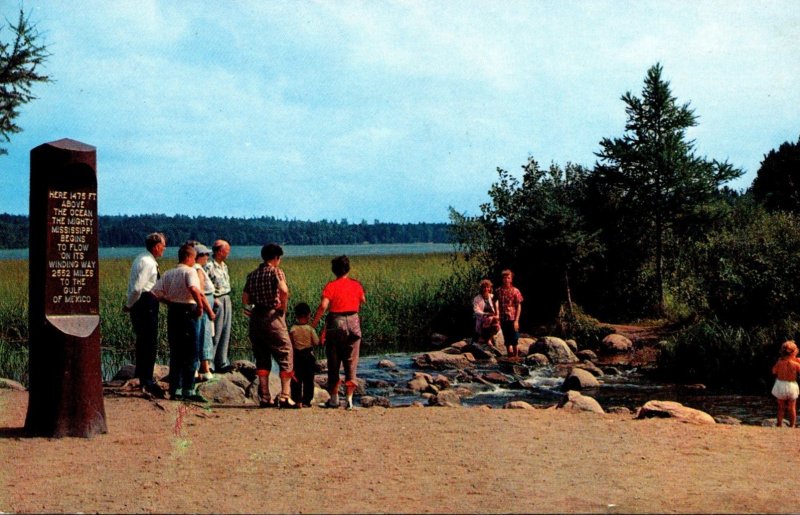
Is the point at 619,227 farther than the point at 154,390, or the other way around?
the point at 619,227

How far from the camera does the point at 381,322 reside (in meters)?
27.7

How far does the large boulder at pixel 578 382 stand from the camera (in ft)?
61.9

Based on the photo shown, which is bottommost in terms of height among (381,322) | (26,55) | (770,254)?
(381,322)

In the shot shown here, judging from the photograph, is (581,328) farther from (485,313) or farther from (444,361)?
(485,313)

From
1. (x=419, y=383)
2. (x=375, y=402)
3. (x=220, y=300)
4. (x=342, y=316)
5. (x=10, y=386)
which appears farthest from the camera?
(x=419, y=383)

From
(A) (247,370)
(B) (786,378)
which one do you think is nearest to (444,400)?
(A) (247,370)

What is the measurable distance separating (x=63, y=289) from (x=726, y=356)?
1458 centimetres

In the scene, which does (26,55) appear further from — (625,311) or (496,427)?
(496,427)

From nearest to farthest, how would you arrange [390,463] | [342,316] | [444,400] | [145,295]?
[390,463] < [342,316] < [145,295] < [444,400]

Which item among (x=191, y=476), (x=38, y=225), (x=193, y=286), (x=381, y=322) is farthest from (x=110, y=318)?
(x=191, y=476)

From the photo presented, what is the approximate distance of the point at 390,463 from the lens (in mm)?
9180

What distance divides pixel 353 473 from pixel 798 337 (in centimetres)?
1404

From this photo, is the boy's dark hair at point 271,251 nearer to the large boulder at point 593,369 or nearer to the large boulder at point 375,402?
the large boulder at point 375,402

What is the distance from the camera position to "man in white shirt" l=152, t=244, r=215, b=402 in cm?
1205
